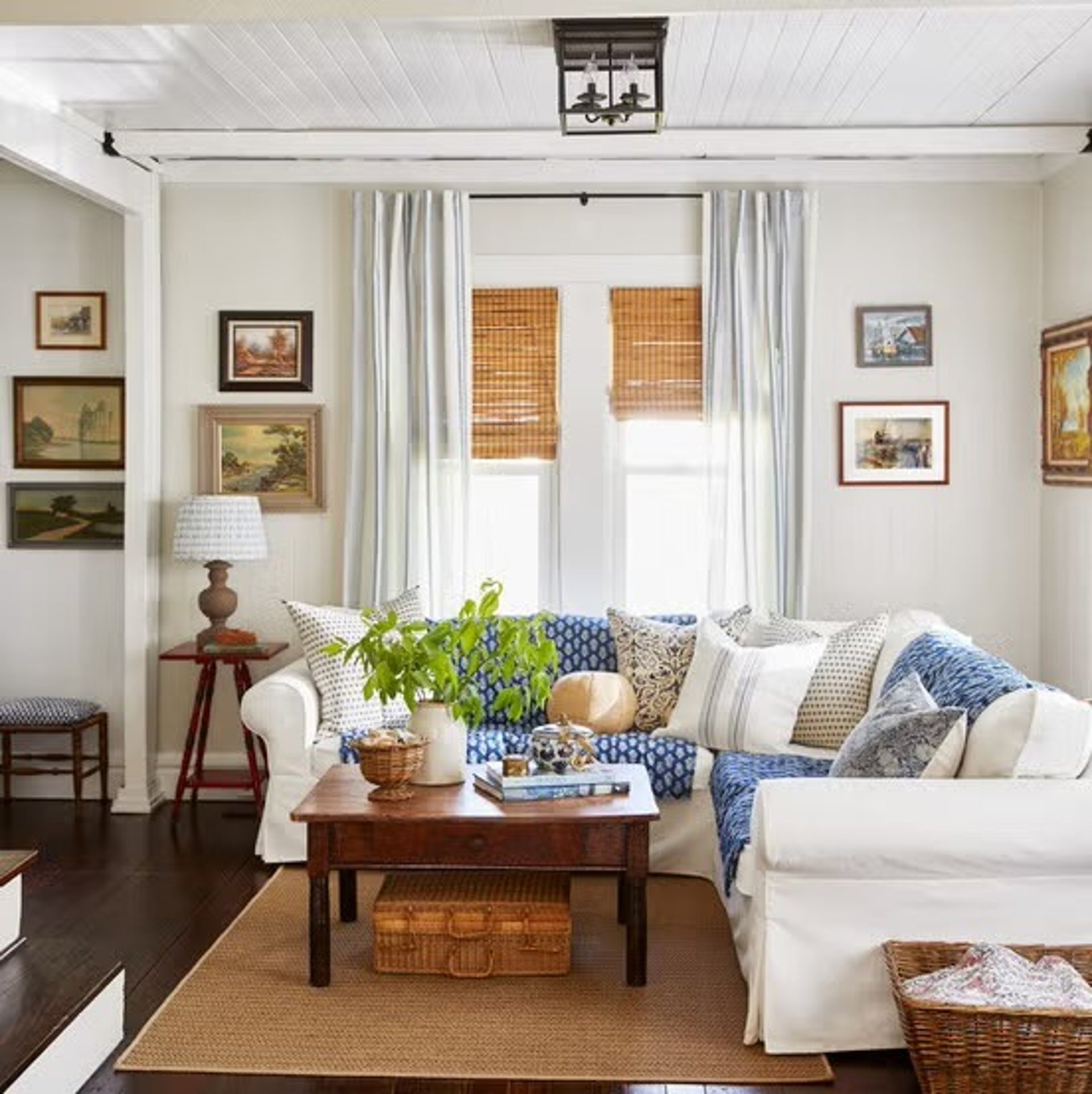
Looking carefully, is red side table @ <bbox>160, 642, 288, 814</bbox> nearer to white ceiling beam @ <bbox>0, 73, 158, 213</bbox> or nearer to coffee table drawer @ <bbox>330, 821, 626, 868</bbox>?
white ceiling beam @ <bbox>0, 73, 158, 213</bbox>

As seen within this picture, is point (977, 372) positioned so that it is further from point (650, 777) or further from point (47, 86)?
point (47, 86)

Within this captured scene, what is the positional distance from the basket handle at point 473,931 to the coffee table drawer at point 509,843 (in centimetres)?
15

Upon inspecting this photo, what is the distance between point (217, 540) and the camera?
5.80 metres

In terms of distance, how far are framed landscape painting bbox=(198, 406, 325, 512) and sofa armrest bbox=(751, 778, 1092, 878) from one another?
128 inches

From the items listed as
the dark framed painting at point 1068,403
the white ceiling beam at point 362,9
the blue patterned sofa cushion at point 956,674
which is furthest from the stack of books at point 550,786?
the dark framed painting at point 1068,403

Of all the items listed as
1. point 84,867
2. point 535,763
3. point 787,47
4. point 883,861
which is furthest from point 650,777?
point 787,47

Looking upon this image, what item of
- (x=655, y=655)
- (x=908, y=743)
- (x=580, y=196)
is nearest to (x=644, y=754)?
(x=655, y=655)

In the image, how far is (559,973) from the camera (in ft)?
13.3

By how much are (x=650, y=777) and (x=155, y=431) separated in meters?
2.58

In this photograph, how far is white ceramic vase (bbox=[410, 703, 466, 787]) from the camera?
13.9ft

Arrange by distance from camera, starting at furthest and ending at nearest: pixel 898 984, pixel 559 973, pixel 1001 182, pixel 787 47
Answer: pixel 1001 182 → pixel 787 47 → pixel 559 973 → pixel 898 984

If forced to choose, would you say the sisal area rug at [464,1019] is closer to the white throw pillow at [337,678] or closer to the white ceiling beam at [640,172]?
the white throw pillow at [337,678]

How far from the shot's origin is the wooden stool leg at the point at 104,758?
6.14m

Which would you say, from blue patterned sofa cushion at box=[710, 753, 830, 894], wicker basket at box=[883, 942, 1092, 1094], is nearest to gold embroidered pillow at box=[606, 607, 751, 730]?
blue patterned sofa cushion at box=[710, 753, 830, 894]
